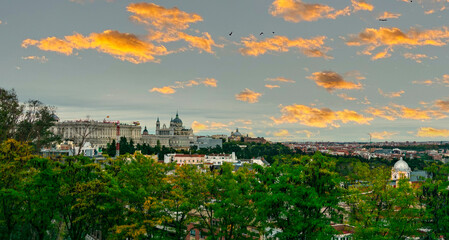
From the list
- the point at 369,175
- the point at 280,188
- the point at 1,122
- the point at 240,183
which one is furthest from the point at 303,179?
the point at 1,122

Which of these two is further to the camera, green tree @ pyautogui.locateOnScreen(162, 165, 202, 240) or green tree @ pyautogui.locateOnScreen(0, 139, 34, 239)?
green tree @ pyautogui.locateOnScreen(162, 165, 202, 240)

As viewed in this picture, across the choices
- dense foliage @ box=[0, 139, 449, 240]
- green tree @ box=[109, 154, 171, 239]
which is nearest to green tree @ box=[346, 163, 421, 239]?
dense foliage @ box=[0, 139, 449, 240]

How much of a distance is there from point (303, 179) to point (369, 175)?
106 feet

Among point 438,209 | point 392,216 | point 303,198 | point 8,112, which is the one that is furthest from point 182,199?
point 8,112

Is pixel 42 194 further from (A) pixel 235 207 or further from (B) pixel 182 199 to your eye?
(A) pixel 235 207

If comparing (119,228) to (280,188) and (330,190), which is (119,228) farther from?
(330,190)

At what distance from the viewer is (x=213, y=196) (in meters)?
33.0

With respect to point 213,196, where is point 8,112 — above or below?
above

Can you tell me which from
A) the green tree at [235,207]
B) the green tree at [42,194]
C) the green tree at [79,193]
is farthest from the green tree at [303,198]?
the green tree at [42,194]

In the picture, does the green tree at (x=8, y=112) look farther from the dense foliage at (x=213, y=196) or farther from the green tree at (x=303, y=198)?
the green tree at (x=303, y=198)

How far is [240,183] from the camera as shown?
1233 inches

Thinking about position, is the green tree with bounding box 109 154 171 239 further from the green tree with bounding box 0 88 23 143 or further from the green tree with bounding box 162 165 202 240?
the green tree with bounding box 0 88 23 143

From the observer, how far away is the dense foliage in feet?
89.4

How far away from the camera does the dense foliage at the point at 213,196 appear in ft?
89.4
